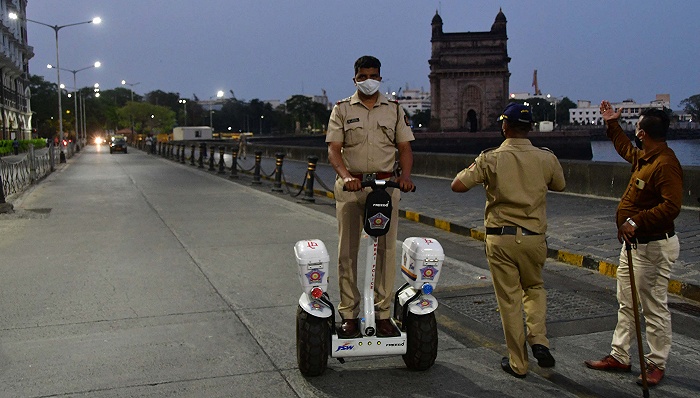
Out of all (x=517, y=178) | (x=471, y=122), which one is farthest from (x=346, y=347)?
(x=471, y=122)

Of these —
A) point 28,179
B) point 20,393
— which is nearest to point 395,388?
point 20,393

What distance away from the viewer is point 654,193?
→ 14.9 feet

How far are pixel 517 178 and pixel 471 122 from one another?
3587 inches

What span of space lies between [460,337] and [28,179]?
20.8m

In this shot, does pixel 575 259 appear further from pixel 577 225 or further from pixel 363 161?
pixel 363 161

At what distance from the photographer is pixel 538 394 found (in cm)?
443

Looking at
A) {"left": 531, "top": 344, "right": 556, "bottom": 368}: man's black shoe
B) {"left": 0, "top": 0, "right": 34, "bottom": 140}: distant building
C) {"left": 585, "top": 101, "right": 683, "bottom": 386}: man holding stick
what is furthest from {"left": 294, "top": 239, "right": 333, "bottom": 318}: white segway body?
{"left": 0, "top": 0, "right": 34, "bottom": 140}: distant building

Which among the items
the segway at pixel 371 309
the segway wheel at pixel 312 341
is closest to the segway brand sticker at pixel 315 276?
the segway at pixel 371 309

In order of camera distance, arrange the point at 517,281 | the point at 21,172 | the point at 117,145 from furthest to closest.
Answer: the point at 117,145, the point at 21,172, the point at 517,281

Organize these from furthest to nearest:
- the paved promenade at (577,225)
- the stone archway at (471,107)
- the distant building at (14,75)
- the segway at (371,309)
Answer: the stone archway at (471,107) < the distant building at (14,75) < the paved promenade at (577,225) < the segway at (371,309)

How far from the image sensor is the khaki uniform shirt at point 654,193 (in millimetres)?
4383

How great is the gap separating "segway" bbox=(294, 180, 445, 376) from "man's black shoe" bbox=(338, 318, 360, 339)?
0.04 meters

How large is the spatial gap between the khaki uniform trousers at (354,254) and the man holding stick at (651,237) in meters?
1.51

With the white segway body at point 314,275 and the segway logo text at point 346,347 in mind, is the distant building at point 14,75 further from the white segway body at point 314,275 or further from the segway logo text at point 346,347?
the segway logo text at point 346,347
